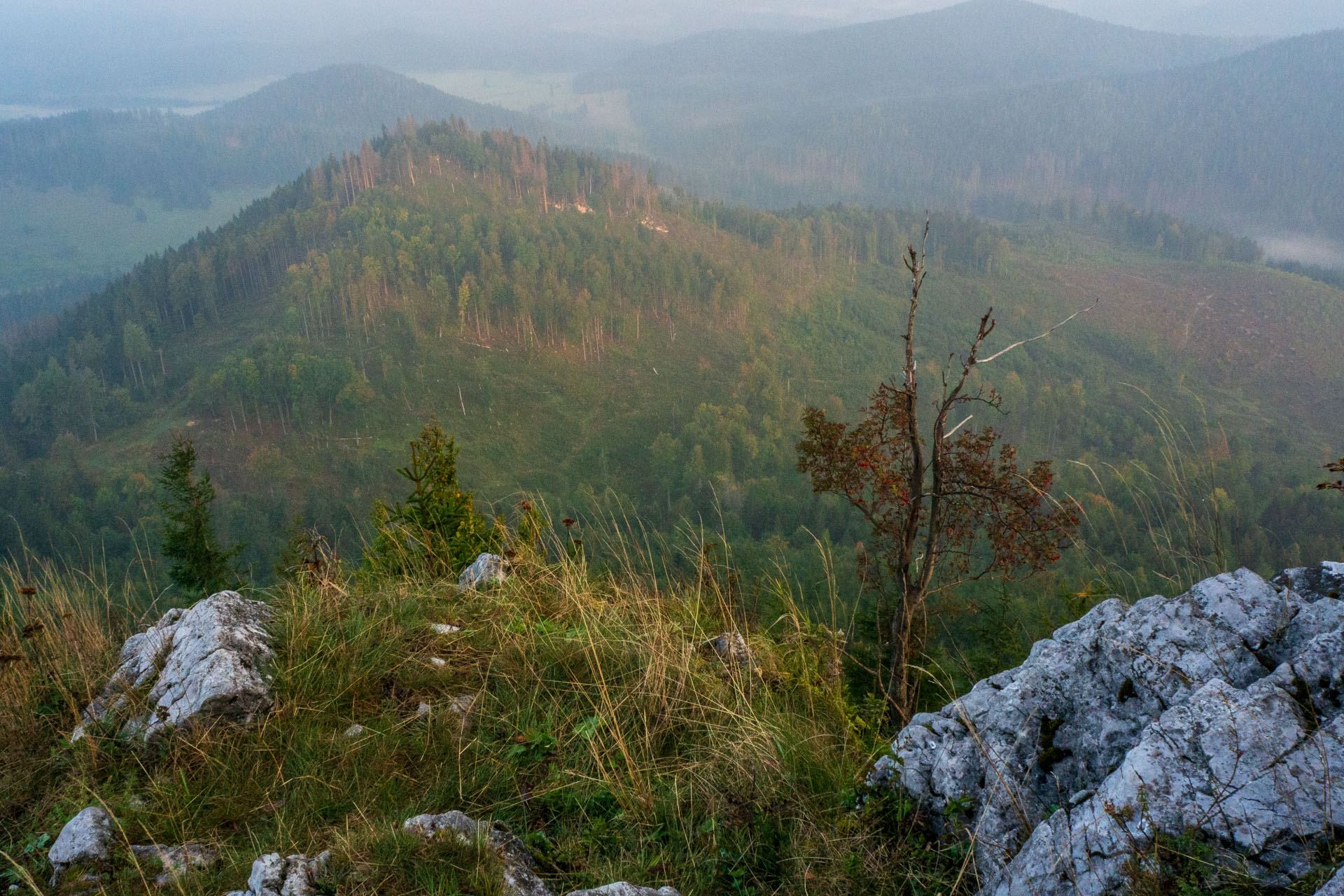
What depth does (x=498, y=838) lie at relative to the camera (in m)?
3.07

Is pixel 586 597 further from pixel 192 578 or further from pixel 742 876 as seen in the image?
pixel 192 578

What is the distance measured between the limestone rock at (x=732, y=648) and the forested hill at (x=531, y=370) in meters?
71.1

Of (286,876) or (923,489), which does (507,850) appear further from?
(923,489)

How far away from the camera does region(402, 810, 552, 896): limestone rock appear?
2879 mm

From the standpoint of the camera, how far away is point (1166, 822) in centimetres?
234

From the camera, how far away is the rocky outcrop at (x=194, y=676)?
3.89m

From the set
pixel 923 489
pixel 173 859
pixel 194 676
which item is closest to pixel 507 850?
pixel 173 859

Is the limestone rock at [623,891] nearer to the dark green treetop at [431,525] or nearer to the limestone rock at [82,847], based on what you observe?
the limestone rock at [82,847]

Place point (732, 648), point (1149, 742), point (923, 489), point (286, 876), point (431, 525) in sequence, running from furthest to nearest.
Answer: point (431, 525), point (923, 489), point (732, 648), point (286, 876), point (1149, 742)

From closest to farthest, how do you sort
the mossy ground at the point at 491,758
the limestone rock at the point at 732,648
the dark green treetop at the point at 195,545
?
the mossy ground at the point at 491,758, the limestone rock at the point at 732,648, the dark green treetop at the point at 195,545

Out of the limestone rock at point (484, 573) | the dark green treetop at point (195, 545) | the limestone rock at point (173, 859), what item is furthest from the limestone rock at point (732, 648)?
the dark green treetop at point (195, 545)

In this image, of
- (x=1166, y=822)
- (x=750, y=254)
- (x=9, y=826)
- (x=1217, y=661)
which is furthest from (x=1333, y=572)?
(x=750, y=254)

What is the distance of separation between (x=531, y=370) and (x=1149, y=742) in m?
144

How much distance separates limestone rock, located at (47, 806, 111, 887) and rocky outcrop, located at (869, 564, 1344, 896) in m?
3.29
